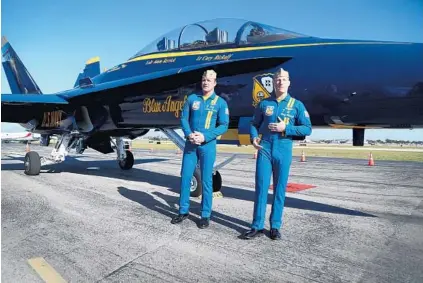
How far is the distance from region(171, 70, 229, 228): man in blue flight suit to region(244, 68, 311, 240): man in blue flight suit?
2.27 feet

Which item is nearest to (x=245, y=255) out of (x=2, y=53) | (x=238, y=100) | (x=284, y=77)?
(x=284, y=77)

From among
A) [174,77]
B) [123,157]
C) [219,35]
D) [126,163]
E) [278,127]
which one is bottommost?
[126,163]

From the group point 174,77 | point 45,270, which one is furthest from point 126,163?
point 45,270

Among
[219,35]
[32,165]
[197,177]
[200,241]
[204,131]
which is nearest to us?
[200,241]

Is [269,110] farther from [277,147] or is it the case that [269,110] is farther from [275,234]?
[275,234]

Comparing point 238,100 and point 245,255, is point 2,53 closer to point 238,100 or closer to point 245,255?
point 238,100

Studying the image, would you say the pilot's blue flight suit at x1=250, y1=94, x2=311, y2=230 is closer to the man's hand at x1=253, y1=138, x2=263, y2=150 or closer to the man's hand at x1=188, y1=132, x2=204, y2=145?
the man's hand at x1=253, y1=138, x2=263, y2=150

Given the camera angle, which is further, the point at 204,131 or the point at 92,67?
the point at 92,67

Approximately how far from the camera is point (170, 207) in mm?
5445

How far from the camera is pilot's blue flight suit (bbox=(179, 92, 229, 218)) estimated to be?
14.6 ft

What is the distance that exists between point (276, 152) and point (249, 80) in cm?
174

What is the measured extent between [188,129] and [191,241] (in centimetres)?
151

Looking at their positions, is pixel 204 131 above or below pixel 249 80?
below

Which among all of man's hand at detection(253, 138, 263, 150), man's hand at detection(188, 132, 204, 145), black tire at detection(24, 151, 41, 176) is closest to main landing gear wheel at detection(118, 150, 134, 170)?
black tire at detection(24, 151, 41, 176)
